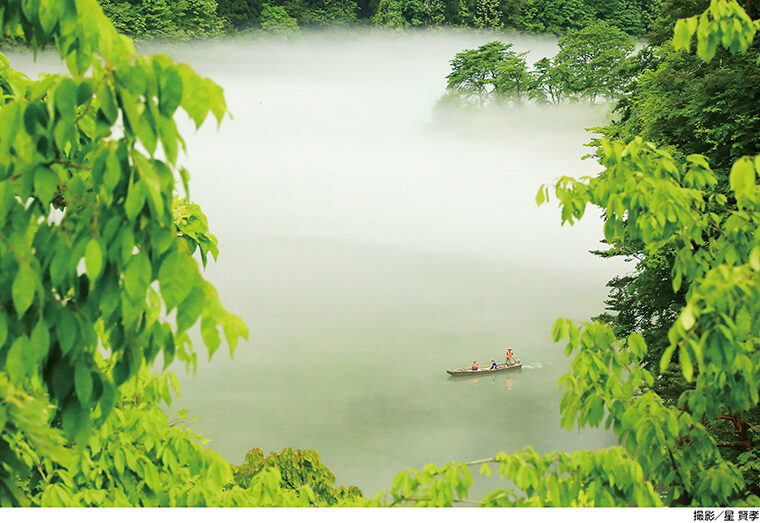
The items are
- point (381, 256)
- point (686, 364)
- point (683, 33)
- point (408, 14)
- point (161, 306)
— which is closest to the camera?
point (161, 306)

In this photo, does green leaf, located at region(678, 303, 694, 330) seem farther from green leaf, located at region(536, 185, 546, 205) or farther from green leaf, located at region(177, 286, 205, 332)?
green leaf, located at region(177, 286, 205, 332)

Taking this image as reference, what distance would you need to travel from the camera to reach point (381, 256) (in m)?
25.4

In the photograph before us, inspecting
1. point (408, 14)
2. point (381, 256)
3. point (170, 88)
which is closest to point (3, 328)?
point (170, 88)

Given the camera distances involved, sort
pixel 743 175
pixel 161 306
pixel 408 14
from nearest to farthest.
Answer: pixel 161 306 → pixel 743 175 → pixel 408 14

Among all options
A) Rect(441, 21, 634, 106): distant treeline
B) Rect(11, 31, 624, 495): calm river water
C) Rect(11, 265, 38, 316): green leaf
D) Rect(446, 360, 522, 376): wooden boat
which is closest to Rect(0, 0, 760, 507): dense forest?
Rect(11, 265, 38, 316): green leaf

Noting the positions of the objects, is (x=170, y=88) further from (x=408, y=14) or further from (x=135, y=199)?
(x=408, y=14)

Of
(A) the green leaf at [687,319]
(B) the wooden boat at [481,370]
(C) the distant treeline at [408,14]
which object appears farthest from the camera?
(C) the distant treeline at [408,14]

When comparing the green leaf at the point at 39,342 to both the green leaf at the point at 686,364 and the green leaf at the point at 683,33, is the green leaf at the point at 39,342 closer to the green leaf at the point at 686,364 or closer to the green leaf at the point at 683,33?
the green leaf at the point at 686,364

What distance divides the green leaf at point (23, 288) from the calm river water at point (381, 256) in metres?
11.3

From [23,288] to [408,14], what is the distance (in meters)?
26.7

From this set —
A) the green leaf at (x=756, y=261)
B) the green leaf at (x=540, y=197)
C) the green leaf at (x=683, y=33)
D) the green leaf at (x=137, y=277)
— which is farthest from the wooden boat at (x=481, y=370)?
the green leaf at (x=137, y=277)

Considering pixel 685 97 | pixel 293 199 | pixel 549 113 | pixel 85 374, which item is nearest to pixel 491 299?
pixel 549 113

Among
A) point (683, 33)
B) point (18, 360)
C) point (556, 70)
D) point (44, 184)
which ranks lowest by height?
point (556, 70)

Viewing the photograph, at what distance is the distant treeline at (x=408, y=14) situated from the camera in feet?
77.1
